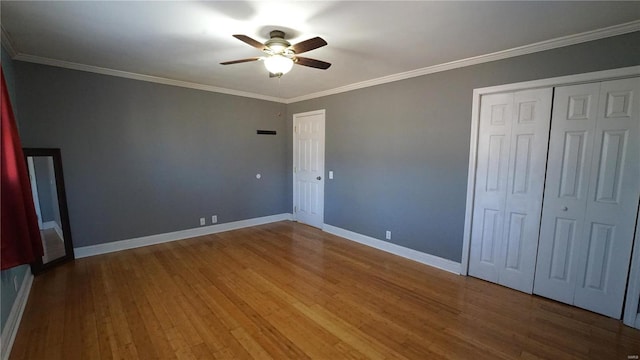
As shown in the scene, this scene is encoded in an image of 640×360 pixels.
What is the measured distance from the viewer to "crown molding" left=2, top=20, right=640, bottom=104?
236cm

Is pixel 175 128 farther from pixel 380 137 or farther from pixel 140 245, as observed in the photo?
pixel 380 137

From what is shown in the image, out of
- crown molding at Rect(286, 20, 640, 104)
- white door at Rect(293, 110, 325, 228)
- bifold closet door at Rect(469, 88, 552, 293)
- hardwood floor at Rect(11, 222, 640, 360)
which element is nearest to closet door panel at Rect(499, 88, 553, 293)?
bifold closet door at Rect(469, 88, 552, 293)

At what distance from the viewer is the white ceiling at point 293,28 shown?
202cm

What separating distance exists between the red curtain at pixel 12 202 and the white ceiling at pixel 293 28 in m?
0.76

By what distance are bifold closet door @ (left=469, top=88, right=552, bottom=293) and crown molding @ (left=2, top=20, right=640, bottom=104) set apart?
42 cm

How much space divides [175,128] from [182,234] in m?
1.73

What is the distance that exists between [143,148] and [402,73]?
3890mm

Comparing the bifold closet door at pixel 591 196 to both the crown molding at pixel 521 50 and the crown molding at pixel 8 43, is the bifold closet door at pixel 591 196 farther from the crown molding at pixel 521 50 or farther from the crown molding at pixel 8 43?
the crown molding at pixel 8 43

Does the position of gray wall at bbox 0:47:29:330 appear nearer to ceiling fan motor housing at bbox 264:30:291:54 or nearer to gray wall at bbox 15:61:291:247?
gray wall at bbox 15:61:291:247

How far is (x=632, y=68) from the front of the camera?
2262 millimetres

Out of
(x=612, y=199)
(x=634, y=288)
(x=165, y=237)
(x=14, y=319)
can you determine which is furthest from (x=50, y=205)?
(x=634, y=288)

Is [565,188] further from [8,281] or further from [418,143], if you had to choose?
[8,281]

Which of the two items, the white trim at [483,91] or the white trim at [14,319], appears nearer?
the white trim at [14,319]

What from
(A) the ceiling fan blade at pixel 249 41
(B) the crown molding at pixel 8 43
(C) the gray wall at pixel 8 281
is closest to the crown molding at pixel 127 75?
(B) the crown molding at pixel 8 43
